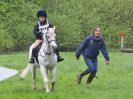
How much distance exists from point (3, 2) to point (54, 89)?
110ft

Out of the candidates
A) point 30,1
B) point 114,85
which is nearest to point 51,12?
point 30,1

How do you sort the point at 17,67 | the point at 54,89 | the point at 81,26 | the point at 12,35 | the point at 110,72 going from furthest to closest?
the point at 81,26 → the point at 12,35 → the point at 17,67 → the point at 110,72 → the point at 54,89

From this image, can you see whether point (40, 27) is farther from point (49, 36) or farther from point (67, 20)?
point (67, 20)

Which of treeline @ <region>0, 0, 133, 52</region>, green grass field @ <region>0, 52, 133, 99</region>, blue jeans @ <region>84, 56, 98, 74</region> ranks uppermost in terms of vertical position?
blue jeans @ <region>84, 56, 98, 74</region>

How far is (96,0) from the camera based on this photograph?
4981cm

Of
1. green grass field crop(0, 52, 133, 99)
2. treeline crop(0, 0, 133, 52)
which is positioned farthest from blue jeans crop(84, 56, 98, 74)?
treeline crop(0, 0, 133, 52)

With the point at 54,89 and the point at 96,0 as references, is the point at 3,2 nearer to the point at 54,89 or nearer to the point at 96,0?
the point at 96,0

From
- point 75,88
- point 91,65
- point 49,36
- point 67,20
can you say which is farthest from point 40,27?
point 67,20

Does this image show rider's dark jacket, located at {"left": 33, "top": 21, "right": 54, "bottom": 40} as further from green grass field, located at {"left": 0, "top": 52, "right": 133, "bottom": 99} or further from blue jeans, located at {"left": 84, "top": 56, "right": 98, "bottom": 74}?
blue jeans, located at {"left": 84, "top": 56, "right": 98, "bottom": 74}

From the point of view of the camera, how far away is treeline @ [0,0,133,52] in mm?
43656

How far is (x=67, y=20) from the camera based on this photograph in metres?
45.6

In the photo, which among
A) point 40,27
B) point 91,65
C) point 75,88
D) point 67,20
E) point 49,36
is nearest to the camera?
point 49,36

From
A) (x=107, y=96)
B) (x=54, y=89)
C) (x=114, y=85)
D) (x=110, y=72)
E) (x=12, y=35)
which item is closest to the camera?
(x=107, y=96)

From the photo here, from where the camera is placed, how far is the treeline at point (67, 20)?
43656 millimetres
